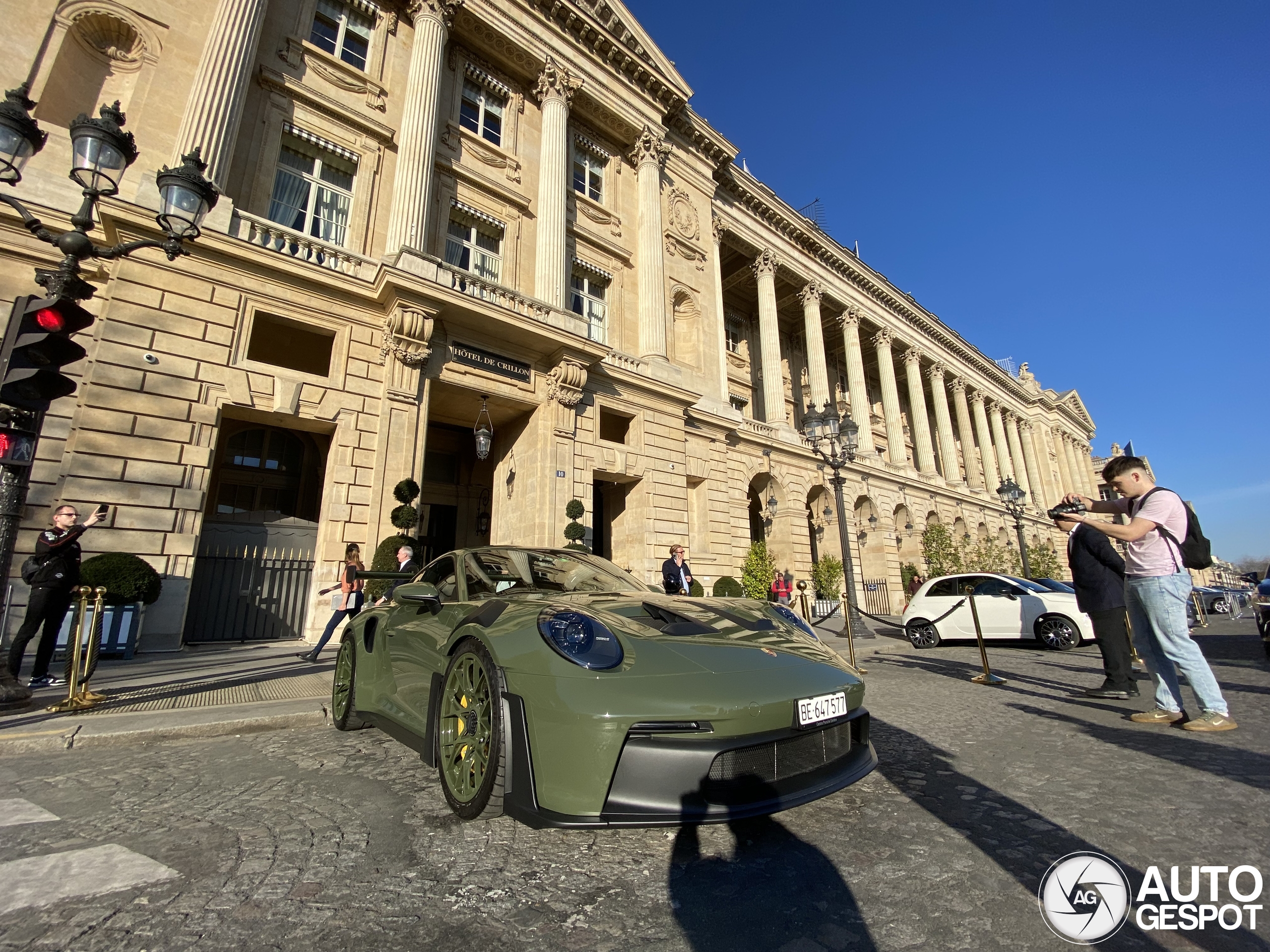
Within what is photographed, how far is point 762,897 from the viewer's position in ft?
5.92

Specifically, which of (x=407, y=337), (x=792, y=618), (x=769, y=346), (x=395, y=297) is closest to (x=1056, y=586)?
(x=792, y=618)

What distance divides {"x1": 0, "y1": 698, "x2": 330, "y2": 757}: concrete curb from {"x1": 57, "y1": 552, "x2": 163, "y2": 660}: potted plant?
4.56 metres

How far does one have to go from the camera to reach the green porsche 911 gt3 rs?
1989 millimetres

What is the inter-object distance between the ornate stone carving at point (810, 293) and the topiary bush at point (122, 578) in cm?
2678

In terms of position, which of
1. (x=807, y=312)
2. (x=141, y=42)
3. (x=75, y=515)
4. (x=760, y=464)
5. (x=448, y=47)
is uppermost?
(x=448, y=47)

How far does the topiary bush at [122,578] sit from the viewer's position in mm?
7668

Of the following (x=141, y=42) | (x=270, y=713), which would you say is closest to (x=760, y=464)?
(x=270, y=713)

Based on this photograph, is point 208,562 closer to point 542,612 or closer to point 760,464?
point 542,612

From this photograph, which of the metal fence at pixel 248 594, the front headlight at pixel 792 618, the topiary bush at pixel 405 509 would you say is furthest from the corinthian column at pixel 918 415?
the front headlight at pixel 792 618

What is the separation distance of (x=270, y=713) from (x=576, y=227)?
16.4m

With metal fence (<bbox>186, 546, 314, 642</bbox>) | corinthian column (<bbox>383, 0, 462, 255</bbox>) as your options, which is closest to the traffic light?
metal fence (<bbox>186, 546, 314, 642</bbox>)

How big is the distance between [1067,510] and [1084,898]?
420 cm

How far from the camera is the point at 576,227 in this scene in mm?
17344

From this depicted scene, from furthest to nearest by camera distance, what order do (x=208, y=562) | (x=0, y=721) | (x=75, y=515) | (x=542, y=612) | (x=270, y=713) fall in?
(x=208, y=562) → (x=75, y=515) → (x=270, y=713) → (x=0, y=721) → (x=542, y=612)
